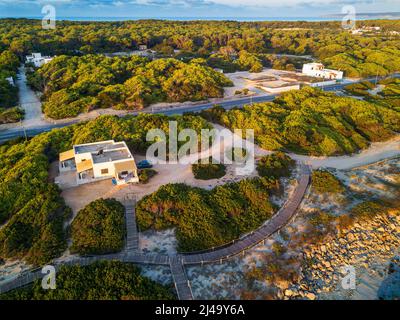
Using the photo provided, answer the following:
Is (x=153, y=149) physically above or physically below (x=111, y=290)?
above

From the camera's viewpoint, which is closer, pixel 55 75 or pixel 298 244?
pixel 298 244

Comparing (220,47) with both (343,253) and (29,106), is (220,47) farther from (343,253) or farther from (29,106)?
(343,253)

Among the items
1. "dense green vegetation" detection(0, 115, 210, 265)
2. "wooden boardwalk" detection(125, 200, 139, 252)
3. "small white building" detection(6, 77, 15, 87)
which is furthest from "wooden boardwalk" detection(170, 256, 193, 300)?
"small white building" detection(6, 77, 15, 87)

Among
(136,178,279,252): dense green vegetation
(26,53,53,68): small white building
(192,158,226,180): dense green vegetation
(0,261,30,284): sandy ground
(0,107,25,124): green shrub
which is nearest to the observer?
(0,261,30,284): sandy ground

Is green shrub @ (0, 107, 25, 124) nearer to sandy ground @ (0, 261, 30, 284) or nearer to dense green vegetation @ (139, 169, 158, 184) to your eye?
dense green vegetation @ (139, 169, 158, 184)
